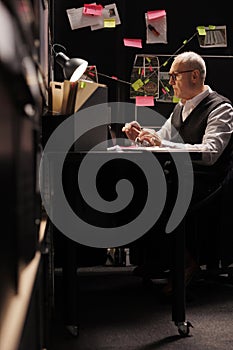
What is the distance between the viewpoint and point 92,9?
3.87 m

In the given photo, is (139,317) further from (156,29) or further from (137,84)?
(156,29)

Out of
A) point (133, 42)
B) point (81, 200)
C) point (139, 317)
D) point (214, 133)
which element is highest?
point (133, 42)

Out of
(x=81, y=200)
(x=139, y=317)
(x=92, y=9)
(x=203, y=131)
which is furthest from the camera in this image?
(x=92, y=9)

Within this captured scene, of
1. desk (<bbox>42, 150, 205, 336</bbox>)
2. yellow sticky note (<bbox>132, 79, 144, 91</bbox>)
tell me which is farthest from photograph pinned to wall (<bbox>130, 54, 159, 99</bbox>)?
desk (<bbox>42, 150, 205, 336</bbox>)

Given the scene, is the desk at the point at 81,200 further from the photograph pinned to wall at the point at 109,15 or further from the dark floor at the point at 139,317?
the photograph pinned to wall at the point at 109,15

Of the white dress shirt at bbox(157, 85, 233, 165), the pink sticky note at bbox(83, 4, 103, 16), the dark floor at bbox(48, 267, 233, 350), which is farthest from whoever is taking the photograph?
the pink sticky note at bbox(83, 4, 103, 16)

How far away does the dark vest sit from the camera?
2730 mm

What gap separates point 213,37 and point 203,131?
50.7 inches

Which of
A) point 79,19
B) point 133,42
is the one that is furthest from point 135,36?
point 79,19

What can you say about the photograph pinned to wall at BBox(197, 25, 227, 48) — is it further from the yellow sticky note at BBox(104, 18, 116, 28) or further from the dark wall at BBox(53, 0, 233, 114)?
the yellow sticky note at BBox(104, 18, 116, 28)

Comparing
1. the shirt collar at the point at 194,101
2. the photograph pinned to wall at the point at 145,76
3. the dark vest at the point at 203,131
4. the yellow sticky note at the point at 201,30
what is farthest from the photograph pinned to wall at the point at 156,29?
the shirt collar at the point at 194,101

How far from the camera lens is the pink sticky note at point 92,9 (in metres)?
3.86

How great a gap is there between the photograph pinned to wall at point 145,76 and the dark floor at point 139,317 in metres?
1.38

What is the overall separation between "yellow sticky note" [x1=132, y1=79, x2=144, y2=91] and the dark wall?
2.4 inches
